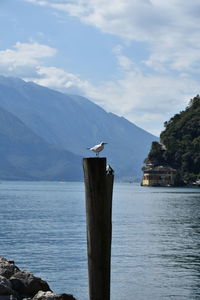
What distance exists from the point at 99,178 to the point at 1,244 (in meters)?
31.2

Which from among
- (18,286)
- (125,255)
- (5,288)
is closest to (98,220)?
(5,288)

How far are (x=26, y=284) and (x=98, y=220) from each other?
578 centimetres

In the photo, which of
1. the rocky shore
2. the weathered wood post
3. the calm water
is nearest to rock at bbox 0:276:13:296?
the rocky shore

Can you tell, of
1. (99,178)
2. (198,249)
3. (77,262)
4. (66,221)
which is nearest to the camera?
(99,178)

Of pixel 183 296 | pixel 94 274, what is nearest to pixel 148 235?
pixel 183 296

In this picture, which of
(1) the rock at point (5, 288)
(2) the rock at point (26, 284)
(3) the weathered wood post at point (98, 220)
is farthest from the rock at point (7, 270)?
(3) the weathered wood post at point (98, 220)

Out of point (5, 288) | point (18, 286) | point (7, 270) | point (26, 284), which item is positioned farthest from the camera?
point (7, 270)

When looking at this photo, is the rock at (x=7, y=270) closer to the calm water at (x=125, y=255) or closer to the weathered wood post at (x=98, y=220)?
the calm water at (x=125, y=255)

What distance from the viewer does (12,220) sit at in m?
67.5

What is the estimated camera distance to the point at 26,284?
1823cm

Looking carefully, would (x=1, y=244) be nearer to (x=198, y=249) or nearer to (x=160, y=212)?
(x=198, y=249)

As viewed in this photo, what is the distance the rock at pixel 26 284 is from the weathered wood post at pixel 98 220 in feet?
15.4

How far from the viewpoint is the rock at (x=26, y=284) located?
1789 cm

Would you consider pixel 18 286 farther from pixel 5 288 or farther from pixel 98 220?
pixel 98 220
